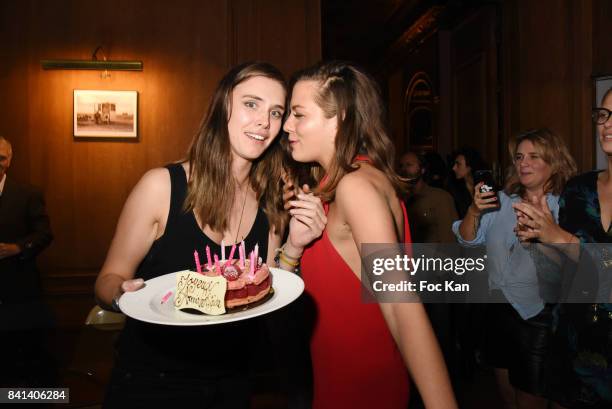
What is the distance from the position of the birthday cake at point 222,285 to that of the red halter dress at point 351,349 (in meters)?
0.20

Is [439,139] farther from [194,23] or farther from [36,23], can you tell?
[36,23]

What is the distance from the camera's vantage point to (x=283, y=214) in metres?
1.91

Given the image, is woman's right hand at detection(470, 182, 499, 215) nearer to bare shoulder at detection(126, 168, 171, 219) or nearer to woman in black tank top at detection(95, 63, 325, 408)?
woman in black tank top at detection(95, 63, 325, 408)

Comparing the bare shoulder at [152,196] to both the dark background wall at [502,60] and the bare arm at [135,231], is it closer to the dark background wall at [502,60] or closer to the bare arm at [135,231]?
the bare arm at [135,231]

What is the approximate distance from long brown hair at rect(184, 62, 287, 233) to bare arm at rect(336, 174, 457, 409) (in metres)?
0.57

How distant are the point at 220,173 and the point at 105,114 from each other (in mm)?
3650

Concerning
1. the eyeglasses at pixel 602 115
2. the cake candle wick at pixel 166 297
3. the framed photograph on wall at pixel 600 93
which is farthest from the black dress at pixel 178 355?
the framed photograph on wall at pixel 600 93

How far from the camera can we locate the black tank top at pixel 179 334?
1.63 metres

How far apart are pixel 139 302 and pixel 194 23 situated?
4.41m

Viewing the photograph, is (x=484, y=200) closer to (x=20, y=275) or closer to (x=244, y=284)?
(x=244, y=284)

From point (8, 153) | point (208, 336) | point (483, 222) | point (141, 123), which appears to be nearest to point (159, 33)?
point (141, 123)

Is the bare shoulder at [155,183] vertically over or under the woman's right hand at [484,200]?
over

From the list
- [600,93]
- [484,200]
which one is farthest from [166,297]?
[600,93]

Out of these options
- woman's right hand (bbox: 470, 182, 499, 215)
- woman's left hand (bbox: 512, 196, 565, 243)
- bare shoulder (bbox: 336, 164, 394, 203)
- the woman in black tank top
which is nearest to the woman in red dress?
bare shoulder (bbox: 336, 164, 394, 203)
